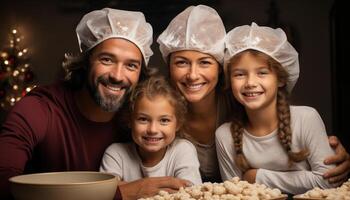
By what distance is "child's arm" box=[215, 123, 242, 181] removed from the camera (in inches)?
48.2

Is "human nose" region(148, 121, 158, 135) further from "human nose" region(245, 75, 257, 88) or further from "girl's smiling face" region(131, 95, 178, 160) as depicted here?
"human nose" region(245, 75, 257, 88)

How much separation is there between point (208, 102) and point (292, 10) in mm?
563

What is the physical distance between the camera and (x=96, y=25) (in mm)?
1239

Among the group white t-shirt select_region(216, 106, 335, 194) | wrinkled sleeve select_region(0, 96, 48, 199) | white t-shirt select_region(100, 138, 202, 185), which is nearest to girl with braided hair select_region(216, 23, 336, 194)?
white t-shirt select_region(216, 106, 335, 194)

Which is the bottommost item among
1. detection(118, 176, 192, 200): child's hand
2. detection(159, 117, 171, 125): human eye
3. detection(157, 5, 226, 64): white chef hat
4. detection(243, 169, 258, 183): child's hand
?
detection(243, 169, 258, 183): child's hand

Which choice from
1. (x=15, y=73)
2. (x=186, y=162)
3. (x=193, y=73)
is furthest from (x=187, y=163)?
(x=15, y=73)

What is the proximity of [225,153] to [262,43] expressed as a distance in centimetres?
29

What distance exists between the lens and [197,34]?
1249 millimetres

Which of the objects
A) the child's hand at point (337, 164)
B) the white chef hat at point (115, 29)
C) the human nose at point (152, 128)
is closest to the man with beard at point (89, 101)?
the white chef hat at point (115, 29)

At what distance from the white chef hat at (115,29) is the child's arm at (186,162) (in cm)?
24

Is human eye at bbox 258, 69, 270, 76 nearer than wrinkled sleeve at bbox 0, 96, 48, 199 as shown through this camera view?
No

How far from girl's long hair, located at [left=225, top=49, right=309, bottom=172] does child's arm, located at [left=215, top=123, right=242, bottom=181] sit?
0.01 meters

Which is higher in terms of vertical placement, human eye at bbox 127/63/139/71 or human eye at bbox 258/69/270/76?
human eye at bbox 127/63/139/71

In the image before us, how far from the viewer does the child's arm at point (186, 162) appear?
115 cm
